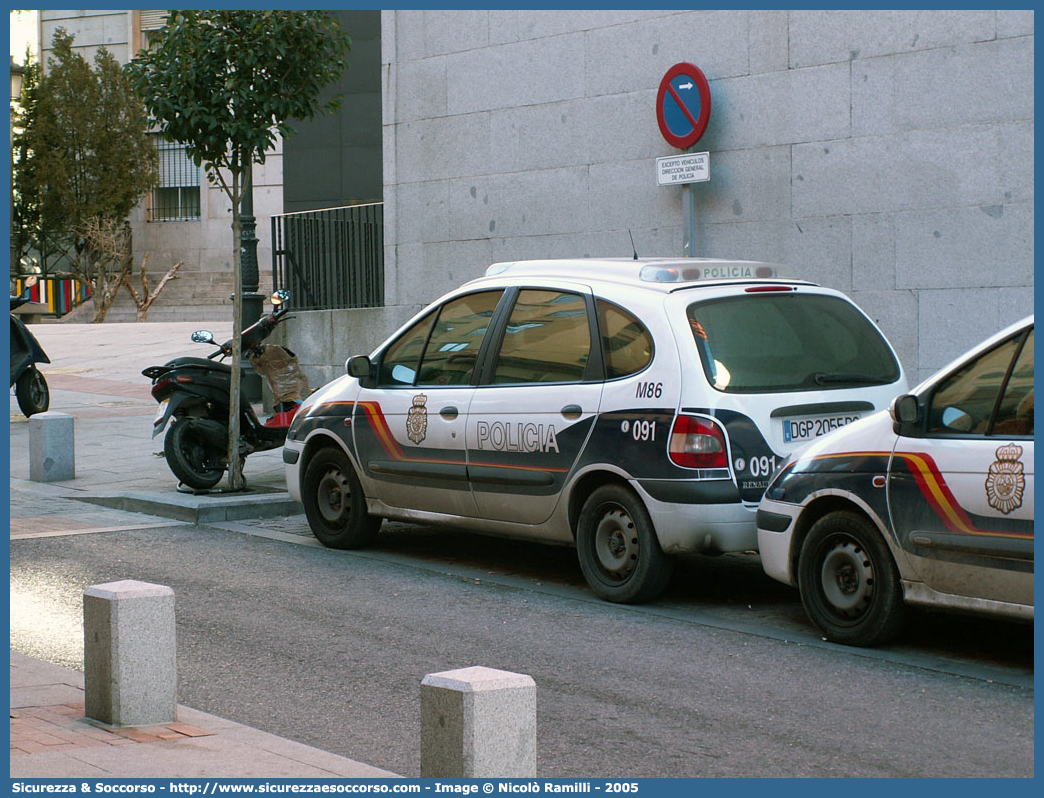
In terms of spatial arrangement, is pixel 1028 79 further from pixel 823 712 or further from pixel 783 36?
pixel 823 712

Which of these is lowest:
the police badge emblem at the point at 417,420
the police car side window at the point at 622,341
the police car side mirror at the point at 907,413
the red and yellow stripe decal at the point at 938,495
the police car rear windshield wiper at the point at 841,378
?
the red and yellow stripe decal at the point at 938,495

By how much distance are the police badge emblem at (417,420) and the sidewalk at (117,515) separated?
269 cm

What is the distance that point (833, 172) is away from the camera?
12.6m

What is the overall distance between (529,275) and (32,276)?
37.2 metres

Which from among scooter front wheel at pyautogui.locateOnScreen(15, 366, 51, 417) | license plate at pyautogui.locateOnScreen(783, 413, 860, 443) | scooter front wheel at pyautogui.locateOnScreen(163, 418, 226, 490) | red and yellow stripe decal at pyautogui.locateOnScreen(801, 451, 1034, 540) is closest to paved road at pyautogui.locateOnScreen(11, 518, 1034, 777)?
red and yellow stripe decal at pyautogui.locateOnScreen(801, 451, 1034, 540)

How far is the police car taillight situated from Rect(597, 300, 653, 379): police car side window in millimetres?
478

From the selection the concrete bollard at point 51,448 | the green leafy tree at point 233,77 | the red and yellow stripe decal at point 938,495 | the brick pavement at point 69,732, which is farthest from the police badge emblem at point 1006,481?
the concrete bollard at point 51,448

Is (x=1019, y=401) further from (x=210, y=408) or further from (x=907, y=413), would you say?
(x=210, y=408)

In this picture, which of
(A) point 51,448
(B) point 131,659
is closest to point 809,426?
(B) point 131,659

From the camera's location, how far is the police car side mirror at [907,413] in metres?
6.15

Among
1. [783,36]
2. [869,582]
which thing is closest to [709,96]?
[783,36]

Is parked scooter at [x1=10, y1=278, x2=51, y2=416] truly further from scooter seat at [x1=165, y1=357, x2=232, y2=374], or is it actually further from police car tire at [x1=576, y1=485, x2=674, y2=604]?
police car tire at [x1=576, y1=485, x2=674, y2=604]

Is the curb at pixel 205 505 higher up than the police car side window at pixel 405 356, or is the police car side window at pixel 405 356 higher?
the police car side window at pixel 405 356

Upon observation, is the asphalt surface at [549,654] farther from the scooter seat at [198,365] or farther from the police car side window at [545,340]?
the scooter seat at [198,365]
